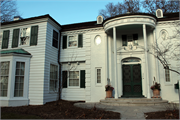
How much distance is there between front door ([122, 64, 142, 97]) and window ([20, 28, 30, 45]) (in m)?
7.32

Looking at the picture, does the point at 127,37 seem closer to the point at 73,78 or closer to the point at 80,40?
the point at 80,40

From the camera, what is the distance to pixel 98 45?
11562 millimetres

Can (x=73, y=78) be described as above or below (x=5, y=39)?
below

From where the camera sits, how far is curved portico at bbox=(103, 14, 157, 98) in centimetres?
998

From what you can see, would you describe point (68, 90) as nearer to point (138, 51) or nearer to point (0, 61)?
point (0, 61)

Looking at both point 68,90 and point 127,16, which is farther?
point 68,90

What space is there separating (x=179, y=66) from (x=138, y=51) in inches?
108

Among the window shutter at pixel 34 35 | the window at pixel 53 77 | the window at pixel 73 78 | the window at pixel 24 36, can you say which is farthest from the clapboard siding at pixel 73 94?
the window at pixel 24 36

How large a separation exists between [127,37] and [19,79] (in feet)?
26.5

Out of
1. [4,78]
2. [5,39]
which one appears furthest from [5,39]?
[4,78]

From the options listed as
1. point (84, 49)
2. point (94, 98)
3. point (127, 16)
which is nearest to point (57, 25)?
point (84, 49)

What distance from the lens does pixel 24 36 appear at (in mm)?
11297

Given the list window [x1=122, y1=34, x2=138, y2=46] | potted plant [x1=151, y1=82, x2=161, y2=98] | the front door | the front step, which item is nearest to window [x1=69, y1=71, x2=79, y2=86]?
the front step

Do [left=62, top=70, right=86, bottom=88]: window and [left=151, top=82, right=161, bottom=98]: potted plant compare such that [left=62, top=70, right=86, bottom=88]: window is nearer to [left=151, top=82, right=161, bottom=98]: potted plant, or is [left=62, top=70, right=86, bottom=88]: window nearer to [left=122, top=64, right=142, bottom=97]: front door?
[left=122, top=64, right=142, bottom=97]: front door
